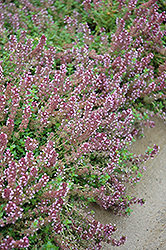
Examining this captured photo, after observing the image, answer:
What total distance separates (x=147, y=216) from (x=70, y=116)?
1375mm

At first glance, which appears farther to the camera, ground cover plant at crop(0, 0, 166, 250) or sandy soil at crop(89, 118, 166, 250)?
sandy soil at crop(89, 118, 166, 250)

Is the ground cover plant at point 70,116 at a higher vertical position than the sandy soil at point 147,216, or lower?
higher

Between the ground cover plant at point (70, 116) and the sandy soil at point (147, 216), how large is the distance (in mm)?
213

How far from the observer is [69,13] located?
13.7 ft

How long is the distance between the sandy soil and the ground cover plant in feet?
0.70

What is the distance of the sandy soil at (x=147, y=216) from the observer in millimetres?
2939

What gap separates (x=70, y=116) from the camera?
109 inches

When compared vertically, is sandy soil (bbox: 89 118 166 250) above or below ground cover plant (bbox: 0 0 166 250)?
below

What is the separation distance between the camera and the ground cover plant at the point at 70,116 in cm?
229

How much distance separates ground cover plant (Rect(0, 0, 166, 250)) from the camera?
7.50ft

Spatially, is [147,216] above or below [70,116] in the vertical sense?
below

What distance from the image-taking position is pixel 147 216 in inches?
123

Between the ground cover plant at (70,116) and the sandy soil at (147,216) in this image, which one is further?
the sandy soil at (147,216)

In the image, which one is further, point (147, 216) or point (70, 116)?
point (147, 216)
